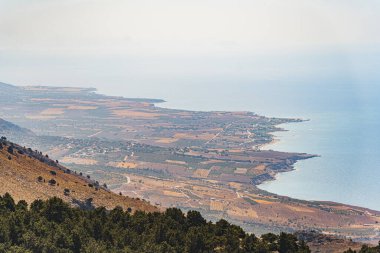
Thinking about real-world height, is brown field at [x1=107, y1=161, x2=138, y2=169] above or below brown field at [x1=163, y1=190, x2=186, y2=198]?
above

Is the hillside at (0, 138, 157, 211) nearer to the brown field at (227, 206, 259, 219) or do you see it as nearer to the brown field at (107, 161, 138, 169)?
the brown field at (227, 206, 259, 219)

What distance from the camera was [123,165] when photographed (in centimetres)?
11550

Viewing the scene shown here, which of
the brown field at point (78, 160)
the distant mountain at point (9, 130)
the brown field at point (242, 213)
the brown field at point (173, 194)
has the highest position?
the distant mountain at point (9, 130)

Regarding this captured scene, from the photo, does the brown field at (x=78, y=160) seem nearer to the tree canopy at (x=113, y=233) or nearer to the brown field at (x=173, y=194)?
the brown field at (x=173, y=194)

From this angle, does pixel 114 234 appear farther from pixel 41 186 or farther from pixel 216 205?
pixel 216 205

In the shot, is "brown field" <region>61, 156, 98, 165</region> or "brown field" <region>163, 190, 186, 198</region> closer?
"brown field" <region>163, 190, 186, 198</region>

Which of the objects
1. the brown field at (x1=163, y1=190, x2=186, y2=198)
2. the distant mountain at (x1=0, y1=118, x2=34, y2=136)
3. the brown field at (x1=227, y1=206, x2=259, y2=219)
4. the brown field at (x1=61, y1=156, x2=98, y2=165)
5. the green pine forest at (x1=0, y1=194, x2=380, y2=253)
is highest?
the distant mountain at (x1=0, y1=118, x2=34, y2=136)

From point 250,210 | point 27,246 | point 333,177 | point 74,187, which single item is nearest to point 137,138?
point 333,177

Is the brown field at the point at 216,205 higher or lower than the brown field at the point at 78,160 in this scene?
lower

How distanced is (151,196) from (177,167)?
31390 millimetres

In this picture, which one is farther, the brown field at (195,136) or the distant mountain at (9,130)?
the brown field at (195,136)

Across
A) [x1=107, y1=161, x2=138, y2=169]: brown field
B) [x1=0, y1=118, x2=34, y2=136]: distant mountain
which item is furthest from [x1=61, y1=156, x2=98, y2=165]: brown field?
[x1=0, y1=118, x2=34, y2=136]: distant mountain

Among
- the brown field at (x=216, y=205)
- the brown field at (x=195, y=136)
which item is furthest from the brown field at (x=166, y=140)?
the brown field at (x=216, y=205)

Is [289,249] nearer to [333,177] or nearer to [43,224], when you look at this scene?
[43,224]
